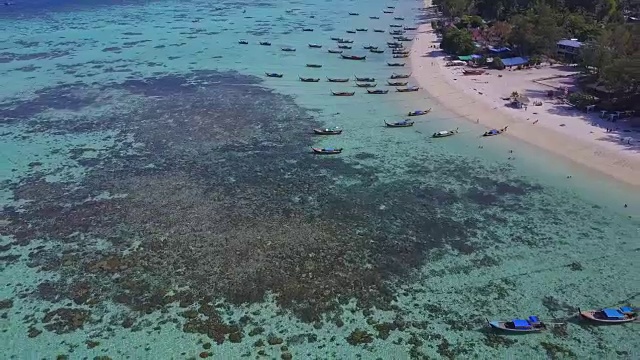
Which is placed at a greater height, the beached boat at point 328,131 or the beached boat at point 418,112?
the beached boat at point 418,112

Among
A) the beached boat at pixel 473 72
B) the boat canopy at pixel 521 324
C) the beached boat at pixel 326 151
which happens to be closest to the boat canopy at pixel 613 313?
the boat canopy at pixel 521 324

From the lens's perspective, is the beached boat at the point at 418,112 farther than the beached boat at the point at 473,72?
No

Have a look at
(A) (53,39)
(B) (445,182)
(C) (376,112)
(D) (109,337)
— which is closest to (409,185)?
(B) (445,182)

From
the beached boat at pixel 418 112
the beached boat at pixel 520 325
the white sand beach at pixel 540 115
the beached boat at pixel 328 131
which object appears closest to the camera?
the beached boat at pixel 520 325

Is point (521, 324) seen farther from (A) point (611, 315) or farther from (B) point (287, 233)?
(B) point (287, 233)

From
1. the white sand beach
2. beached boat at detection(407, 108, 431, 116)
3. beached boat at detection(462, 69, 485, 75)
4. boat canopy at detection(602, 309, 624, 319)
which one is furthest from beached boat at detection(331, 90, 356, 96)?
boat canopy at detection(602, 309, 624, 319)

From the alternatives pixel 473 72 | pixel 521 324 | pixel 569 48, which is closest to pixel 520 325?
pixel 521 324

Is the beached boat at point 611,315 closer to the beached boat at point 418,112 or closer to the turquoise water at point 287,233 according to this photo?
the turquoise water at point 287,233

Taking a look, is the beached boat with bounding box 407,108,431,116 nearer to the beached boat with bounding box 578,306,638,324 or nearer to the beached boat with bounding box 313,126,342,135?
the beached boat with bounding box 313,126,342,135
